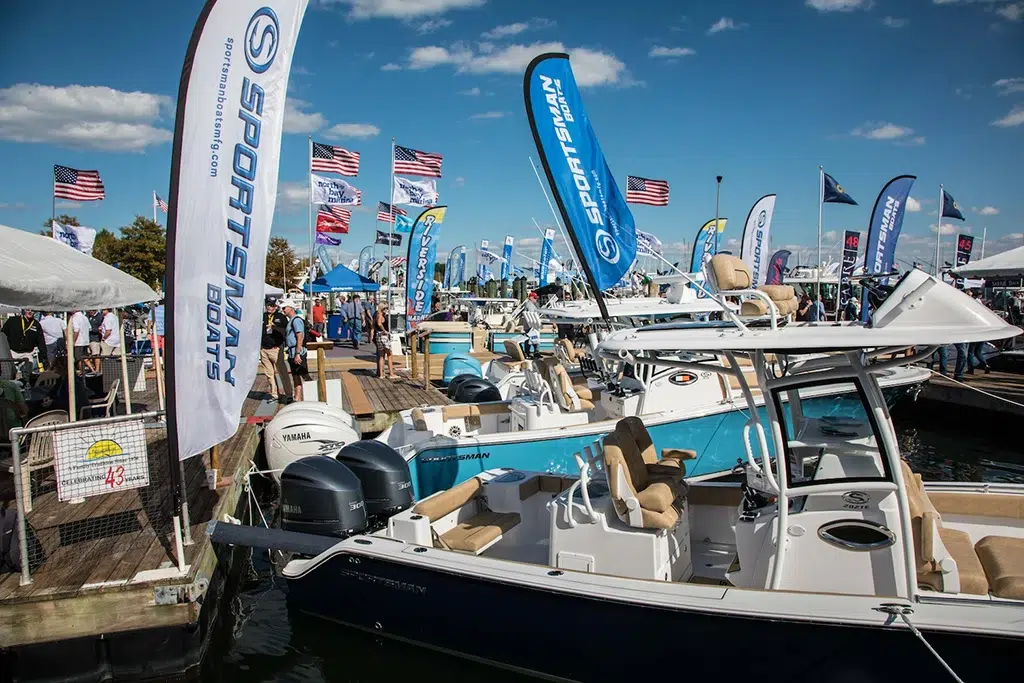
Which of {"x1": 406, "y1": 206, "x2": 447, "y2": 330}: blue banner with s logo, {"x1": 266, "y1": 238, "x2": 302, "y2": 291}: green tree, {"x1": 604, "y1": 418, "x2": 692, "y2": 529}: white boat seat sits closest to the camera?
{"x1": 604, "y1": 418, "x2": 692, "y2": 529}: white boat seat

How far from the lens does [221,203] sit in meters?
5.33

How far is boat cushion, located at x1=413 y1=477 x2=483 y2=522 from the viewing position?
634 centimetres

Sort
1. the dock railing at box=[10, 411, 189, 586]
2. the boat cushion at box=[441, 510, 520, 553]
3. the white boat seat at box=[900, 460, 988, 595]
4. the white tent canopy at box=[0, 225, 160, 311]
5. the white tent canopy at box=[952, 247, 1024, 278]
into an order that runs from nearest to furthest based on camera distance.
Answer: the white boat seat at box=[900, 460, 988, 595] < the dock railing at box=[10, 411, 189, 586] < the boat cushion at box=[441, 510, 520, 553] < the white tent canopy at box=[0, 225, 160, 311] < the white tent canopy at box=[952, 247, 1024, 278]

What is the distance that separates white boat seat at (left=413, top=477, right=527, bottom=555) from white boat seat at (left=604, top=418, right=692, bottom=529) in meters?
1.45

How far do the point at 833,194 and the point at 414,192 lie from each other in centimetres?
1274

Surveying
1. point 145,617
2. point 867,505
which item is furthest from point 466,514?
point 867,505

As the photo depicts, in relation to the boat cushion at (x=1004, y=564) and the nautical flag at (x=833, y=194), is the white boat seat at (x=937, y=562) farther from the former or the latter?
the nautical flag at (x=833, y=194)

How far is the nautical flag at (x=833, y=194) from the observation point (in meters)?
20.6

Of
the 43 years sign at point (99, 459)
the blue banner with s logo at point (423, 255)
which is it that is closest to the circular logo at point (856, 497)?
the 43 years sign at point (99, 459)

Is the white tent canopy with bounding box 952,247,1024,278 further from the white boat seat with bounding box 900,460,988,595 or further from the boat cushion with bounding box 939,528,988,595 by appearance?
the white boat seat with bounding box 900,460,988,595

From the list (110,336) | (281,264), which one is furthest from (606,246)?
(281,264)

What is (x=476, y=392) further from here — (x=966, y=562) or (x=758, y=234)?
(x=758, y=234)

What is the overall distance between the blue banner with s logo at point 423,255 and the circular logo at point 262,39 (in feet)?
44.7

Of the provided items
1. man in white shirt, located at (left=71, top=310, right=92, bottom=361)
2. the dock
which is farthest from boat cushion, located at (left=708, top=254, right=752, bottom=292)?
man in white shirt, located at (left=71, top=310, right=92, bottom=361)
